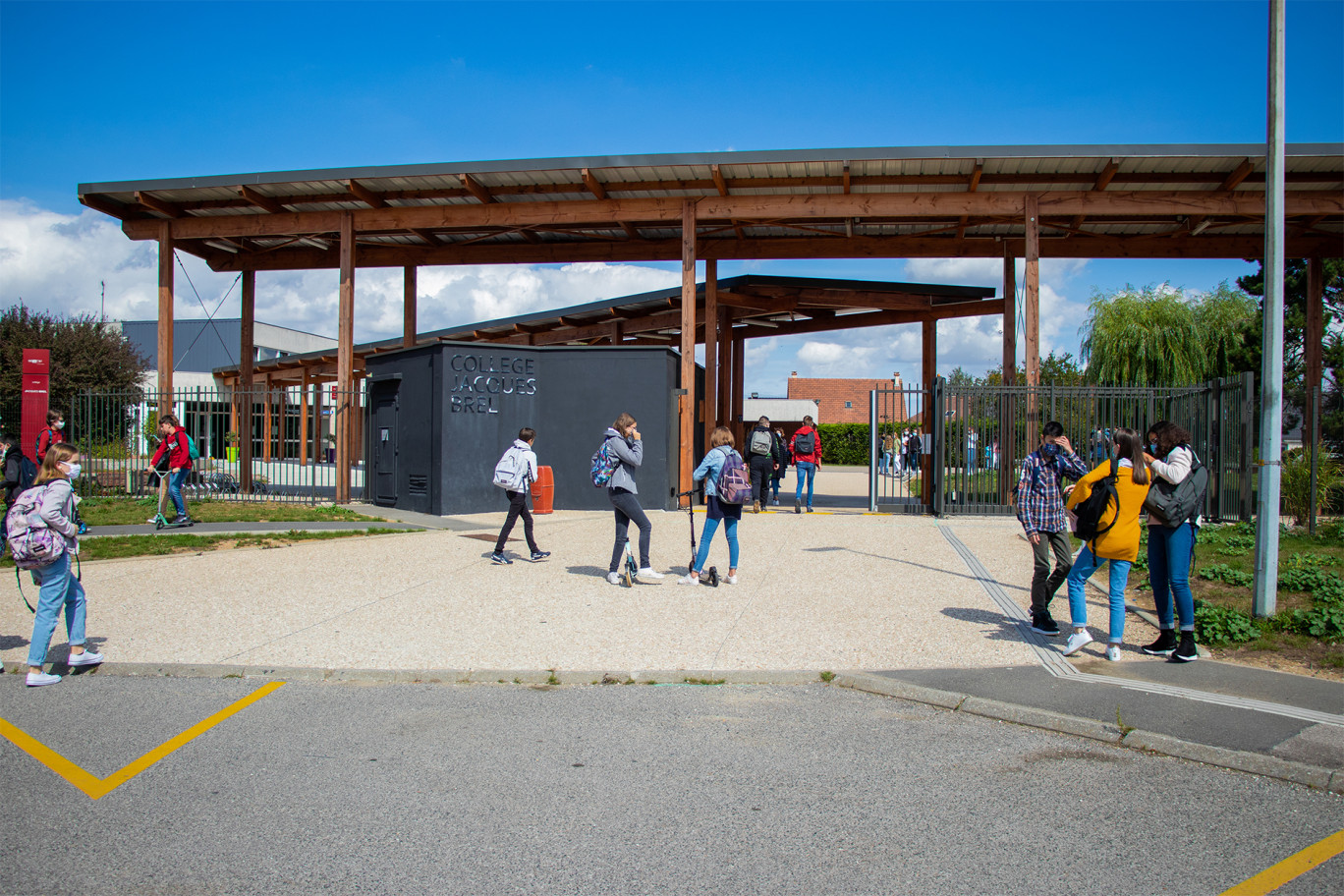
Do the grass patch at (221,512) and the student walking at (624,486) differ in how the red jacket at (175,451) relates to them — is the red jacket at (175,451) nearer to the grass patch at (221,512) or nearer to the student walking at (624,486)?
the grass patch at (221,512)

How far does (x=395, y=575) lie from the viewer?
9188 millimetres

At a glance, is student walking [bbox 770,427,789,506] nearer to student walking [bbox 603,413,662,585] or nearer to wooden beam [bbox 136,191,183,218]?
student walking [bbox 603,413,662,585]

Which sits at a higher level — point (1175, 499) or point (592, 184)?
point (592, 184)

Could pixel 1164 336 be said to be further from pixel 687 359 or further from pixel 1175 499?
pixel 1175 499

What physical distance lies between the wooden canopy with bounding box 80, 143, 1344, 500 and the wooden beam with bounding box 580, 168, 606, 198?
7cm

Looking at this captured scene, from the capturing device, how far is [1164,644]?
6.14 meters

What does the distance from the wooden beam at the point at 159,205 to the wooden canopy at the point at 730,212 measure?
0.08ft

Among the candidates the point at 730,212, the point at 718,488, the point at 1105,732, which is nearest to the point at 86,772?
the point at 1105,732

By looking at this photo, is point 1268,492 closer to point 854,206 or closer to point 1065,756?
point 1065,756

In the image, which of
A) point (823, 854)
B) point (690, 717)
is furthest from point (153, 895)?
point (690, 717)

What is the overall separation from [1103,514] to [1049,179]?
38.0ft

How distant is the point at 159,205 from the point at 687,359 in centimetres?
1130

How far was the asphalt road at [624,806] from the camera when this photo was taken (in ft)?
10.4

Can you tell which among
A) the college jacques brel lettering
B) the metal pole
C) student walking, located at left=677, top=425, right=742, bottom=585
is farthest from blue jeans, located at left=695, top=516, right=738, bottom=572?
the college jacques brel lettering
